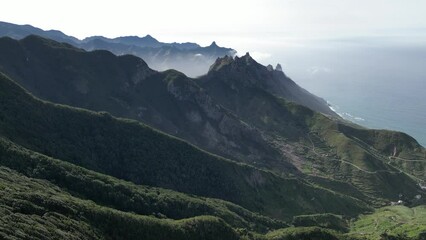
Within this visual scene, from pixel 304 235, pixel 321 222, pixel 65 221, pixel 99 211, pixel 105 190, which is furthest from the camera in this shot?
pixel 321 222

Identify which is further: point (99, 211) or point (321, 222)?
point (321, 222)

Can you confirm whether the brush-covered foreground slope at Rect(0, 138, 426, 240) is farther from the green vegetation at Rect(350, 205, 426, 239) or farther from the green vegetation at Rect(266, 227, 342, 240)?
the green vegetation at Rect(350, 205, 426, 239)

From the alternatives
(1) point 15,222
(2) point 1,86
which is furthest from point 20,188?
(2) point 1,86

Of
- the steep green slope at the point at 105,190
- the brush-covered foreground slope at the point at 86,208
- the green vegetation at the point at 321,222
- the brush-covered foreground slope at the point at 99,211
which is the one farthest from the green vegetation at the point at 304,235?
the green vegetation at the point at 321,222

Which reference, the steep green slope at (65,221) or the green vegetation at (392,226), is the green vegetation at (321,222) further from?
the steep green slope at (65,221)

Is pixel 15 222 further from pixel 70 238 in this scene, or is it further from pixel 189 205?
pixel 189 205

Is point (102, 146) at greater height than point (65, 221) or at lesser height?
lesser

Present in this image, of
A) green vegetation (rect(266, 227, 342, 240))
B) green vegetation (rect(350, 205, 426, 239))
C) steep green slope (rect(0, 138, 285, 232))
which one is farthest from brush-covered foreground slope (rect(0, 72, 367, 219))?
green vegetation (rect(266, 227, 342, 240))

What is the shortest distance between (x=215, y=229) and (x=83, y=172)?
4550cm

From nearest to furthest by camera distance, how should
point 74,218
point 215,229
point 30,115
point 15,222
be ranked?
point 15,222 → point 74,218 → point 215,229 → point 30,115

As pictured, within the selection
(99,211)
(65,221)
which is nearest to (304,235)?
(99,211)

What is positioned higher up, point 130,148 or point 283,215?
point 130,148

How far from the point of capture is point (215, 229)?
4776 inches

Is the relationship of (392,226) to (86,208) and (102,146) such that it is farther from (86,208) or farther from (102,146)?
(86,208)
